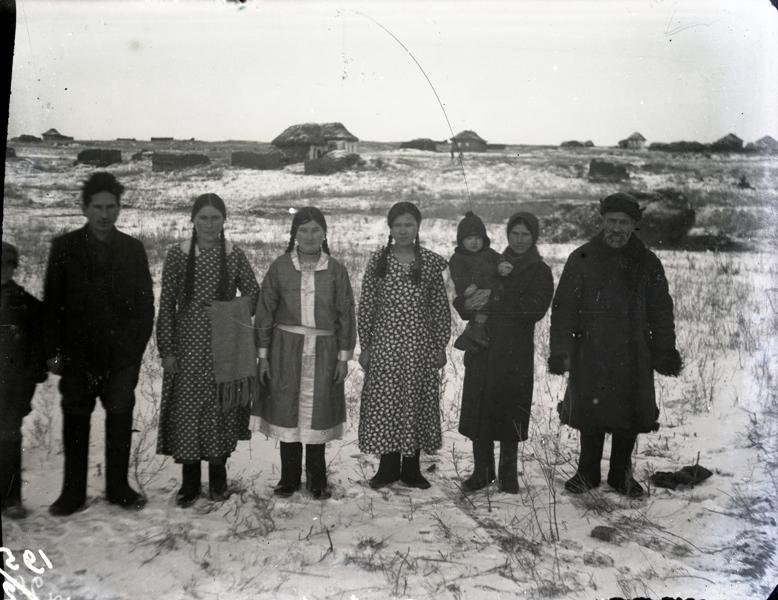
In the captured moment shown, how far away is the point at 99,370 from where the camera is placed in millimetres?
3104

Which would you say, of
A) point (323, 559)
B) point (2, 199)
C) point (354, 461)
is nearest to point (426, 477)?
point (354, 461)

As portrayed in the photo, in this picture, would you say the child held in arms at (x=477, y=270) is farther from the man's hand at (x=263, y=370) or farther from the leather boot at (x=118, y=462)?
the leather boot at (x=118, y=462)

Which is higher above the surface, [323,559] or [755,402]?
[755,402]

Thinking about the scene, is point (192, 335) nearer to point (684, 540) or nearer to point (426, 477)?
point (426, 477)

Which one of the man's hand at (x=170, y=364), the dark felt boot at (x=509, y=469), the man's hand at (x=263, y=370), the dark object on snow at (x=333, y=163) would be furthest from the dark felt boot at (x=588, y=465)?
the man's hand at (x=170, y=364)

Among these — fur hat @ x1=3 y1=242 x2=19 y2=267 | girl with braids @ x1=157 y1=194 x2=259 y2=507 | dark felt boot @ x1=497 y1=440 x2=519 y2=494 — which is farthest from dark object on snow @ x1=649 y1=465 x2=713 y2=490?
fur hat @ x1=3 y1=242 x2=19 y2=267

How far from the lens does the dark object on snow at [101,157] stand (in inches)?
128

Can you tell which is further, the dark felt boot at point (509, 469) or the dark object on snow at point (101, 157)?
the dark felt boot at point (509, 469)

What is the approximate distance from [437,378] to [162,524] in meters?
1.63

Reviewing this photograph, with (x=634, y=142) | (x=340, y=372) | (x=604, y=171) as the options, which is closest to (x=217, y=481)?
(x=340, y=372)

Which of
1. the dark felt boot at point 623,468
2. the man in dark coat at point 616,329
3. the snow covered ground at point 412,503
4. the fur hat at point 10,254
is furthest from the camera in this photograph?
the dark felt boot at point 623,468

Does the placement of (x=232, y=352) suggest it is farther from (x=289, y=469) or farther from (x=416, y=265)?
(x=416, y=265)

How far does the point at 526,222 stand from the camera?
10.7ft

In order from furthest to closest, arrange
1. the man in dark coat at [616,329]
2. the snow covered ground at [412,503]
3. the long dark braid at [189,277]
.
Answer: the man in dark coat at [616,329], the long dark braid at [189,277], the snow covered ground at [412,503]
